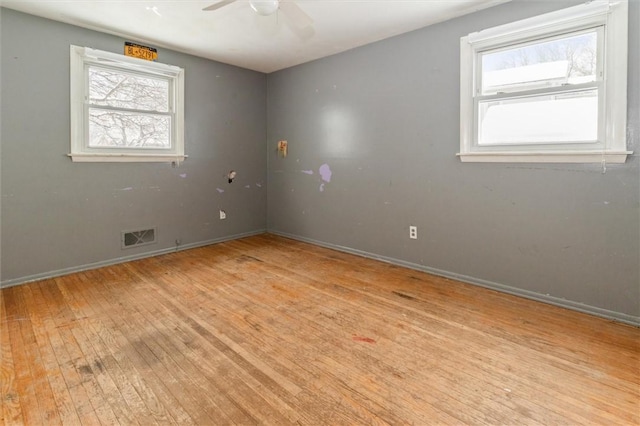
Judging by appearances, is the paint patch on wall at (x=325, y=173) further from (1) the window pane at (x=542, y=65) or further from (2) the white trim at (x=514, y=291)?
(1) the window pane at (x=542, y=65)

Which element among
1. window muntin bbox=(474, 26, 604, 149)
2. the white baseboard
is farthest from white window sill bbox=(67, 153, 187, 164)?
window muntin bbox=(474, 26, 604, 149)

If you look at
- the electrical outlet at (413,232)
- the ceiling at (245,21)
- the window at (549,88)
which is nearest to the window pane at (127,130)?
the ceiling at (245,21)

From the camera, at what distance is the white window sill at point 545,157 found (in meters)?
2.36

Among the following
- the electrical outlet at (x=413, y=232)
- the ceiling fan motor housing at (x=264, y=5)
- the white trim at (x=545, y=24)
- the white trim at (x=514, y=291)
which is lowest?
the white trim at (x=514, y=291)

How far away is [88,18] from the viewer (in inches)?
122

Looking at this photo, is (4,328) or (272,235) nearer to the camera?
(4,328)

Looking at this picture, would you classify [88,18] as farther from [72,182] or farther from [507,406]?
[507,406]

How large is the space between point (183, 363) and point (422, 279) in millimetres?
2224

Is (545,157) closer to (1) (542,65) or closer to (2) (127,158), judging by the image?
(1) (542,65)

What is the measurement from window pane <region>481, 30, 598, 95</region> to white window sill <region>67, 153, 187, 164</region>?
3.44 m

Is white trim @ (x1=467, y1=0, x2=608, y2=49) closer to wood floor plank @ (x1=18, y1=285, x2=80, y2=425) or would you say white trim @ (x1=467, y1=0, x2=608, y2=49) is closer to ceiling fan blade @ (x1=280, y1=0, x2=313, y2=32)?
ceiling fan blade @ (x1=280, y1=0, x2=313, y2=32)

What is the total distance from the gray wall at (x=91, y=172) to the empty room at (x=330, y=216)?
0.07 feet

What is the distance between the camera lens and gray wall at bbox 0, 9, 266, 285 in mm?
3014

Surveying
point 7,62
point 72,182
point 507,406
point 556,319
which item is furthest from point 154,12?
point 556,319
